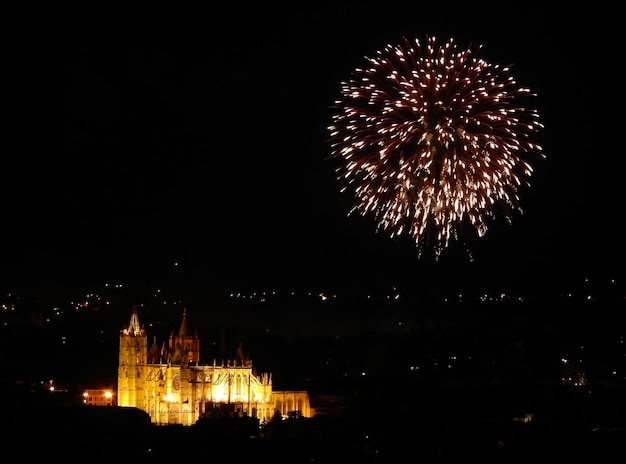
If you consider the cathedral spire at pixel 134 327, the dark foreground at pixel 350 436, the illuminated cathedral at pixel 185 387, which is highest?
the cathedral spire at pixel 134 327

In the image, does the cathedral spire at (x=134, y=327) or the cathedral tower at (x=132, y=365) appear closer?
the cathedral tower at (x=132, y=365)

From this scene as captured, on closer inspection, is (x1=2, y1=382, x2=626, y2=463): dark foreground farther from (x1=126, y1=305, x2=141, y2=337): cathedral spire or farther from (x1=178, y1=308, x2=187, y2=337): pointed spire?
(x1=178, y1=308, x2=187, y2=337): pointed spire

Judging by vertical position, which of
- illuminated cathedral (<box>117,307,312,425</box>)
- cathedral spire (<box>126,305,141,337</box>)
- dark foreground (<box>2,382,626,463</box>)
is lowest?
dark foreground (<box>2,382,626,463</box>)

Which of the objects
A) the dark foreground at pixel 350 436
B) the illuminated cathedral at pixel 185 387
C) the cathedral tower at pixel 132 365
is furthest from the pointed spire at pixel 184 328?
the dark foreground at pixel 350 436

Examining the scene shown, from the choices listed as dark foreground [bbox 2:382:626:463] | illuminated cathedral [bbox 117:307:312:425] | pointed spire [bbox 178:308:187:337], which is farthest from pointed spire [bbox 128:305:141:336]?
dark foreground [bbox 2:382:626:463]

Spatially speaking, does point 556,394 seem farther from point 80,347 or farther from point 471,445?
point 80,347

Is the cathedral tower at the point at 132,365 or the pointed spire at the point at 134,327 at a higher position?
the pointed spire at the point at 134,327

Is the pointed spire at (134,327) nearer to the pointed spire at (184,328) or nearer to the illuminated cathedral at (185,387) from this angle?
the illuminated cathedral at (185,387)

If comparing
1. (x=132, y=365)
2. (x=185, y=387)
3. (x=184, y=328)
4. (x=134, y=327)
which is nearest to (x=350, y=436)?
(x=185, y=387)
